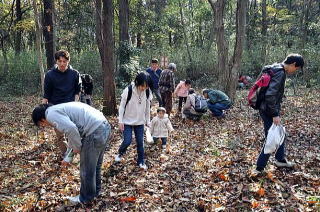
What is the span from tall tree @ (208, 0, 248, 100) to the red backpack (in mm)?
8167

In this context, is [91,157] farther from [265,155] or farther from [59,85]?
[265,155]

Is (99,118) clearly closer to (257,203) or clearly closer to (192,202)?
(192,202)

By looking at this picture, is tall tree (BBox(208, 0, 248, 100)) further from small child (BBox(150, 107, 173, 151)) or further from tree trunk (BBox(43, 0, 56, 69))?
tree trunk (BBox(43, 0, 56, 69))

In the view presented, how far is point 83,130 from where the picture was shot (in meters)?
4.02

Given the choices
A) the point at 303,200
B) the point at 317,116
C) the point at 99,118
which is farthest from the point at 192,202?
the point at 317,116

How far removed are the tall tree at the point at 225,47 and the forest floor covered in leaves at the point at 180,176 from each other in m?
4.20

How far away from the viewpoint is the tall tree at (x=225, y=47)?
12914 millimetres

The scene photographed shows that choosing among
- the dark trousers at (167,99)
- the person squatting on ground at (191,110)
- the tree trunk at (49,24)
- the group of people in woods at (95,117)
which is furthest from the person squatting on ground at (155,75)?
the tree trunk at (49,24)

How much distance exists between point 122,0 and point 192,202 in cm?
1608

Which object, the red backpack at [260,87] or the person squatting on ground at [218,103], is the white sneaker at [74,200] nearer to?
the red backpack at [260,87]

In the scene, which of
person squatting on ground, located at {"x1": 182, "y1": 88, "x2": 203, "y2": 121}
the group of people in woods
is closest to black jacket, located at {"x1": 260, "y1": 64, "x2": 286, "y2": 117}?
the group of people in woods

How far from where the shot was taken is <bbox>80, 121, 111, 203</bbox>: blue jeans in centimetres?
411

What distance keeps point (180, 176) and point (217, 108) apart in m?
5.49

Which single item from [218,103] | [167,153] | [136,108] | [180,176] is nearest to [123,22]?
[218,103]
